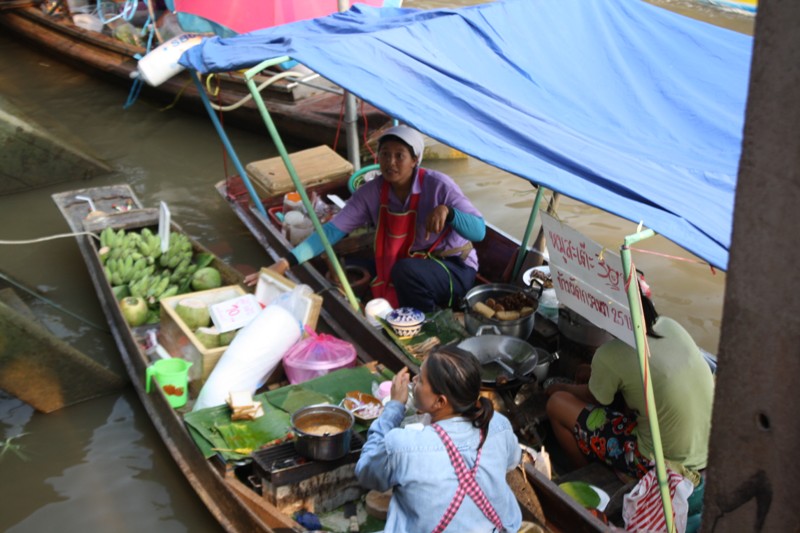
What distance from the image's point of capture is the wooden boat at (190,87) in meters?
8.53

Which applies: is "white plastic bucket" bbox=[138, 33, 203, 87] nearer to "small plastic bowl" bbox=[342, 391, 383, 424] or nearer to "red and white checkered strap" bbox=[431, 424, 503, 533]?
"small plastic bowl" bbox=[342, 391, 383, 424]

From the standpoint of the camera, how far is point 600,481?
3740 millimetres

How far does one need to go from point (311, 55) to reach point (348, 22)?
816mm

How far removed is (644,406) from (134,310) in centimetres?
338

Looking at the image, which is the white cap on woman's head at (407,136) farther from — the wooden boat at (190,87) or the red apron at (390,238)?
the wooden boat at (190,87)

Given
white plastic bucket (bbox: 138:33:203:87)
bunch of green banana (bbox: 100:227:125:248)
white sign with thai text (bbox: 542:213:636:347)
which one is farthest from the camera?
white plastic bucket (bbox: 138:33:203:87)

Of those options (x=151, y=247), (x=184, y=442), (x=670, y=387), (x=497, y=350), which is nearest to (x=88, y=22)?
(x=151, y=247)

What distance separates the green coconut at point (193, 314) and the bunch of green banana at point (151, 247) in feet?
3.29

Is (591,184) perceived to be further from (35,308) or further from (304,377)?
(35,308)

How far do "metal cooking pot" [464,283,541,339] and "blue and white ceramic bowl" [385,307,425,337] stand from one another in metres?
0.28

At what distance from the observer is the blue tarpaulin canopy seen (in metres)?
3.12

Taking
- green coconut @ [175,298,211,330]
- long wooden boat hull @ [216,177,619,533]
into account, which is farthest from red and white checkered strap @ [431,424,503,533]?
green coconut @ [175,298,211,330]

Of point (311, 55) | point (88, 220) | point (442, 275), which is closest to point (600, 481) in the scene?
point (442, 275)

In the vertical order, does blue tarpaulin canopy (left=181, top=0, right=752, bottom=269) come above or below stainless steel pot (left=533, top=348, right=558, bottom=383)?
above
